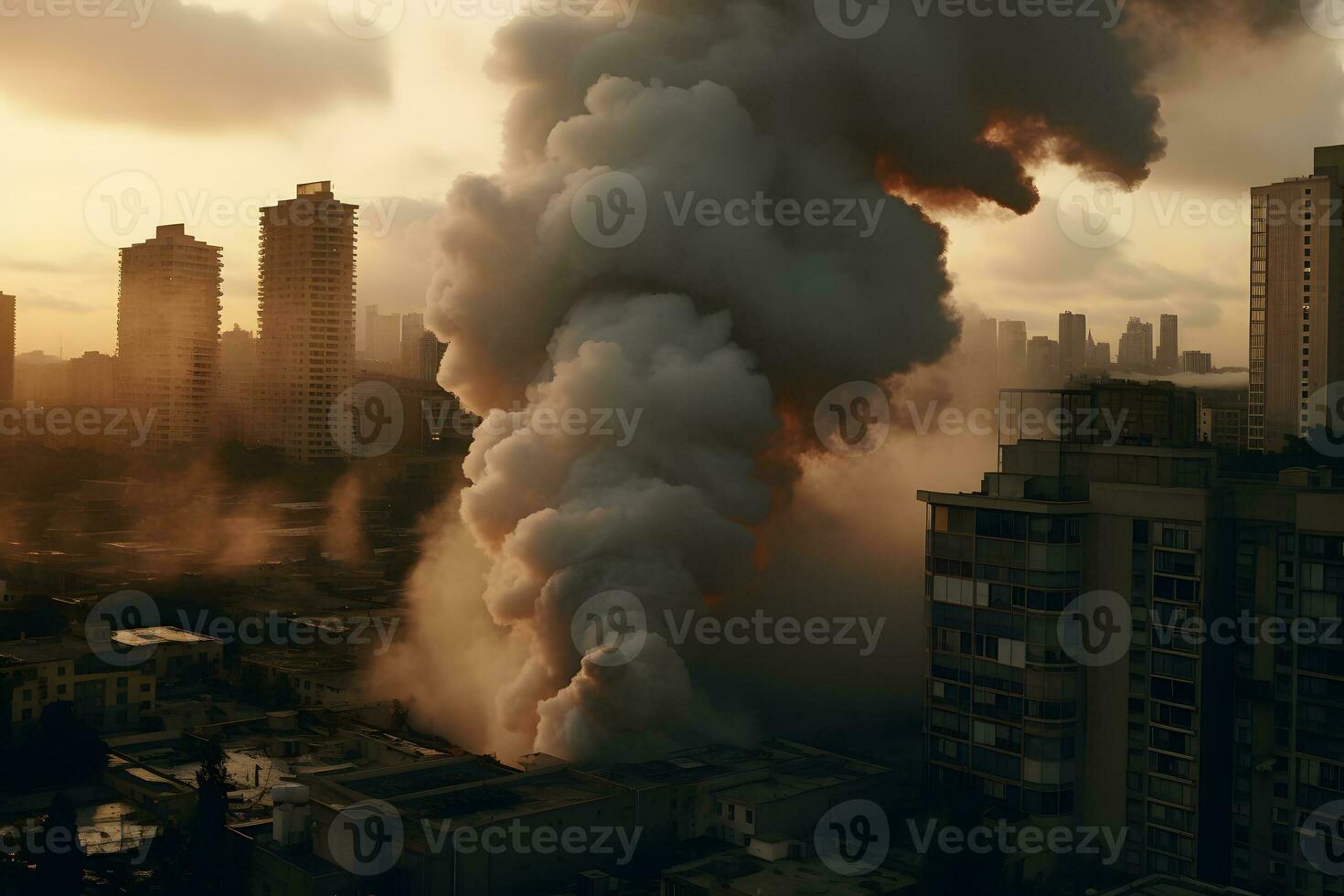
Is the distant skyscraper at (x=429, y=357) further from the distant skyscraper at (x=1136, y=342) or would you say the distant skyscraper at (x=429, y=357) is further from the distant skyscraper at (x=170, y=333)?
the distant skyscraper at (x=1136, y=342)

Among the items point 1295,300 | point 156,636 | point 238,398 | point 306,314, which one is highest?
point 306,314

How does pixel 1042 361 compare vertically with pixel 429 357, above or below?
below

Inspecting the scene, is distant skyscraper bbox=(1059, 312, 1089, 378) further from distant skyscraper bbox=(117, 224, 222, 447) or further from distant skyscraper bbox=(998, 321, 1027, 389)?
distant skyscraper bbox=(117, 224, 222, 447)

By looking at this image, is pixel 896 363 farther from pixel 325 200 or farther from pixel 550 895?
pixel 325 200

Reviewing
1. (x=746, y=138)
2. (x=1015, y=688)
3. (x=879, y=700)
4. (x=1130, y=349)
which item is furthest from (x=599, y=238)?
(x=1130, y=349)

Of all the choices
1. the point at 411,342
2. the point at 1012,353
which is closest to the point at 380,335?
the point at 411,342

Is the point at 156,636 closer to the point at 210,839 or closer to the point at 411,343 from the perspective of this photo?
the point at 210,839
